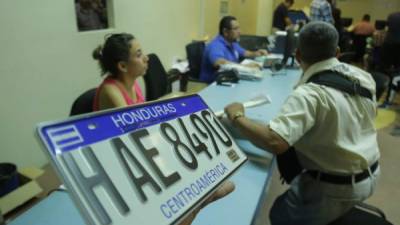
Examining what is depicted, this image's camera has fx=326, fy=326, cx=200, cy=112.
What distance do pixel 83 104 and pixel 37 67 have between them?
79 cm

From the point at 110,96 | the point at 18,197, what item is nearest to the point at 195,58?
the point at 110,96

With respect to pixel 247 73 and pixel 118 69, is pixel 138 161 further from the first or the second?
pixel 247 73

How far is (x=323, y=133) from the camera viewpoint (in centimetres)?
129

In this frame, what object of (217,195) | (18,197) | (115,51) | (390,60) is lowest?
(18,197)

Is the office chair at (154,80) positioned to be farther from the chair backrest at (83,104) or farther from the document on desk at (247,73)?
the chair backrest at (83,104)

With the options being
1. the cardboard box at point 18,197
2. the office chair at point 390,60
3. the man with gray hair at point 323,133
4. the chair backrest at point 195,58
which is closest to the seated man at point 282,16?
the office chair at point 390,60

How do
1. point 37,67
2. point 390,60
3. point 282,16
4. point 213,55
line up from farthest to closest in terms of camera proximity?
1. point 282,16
2. point 390,60
3. point 213,55
4. point 37,67

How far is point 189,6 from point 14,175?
3655mm

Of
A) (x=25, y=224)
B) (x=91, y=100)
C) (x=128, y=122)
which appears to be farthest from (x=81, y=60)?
(x=128, y=122)

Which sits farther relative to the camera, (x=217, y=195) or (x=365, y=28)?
(x=365, y=28)

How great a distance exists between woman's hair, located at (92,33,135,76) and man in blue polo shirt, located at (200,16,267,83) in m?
1.51

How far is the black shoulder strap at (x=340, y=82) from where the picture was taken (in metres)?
1.27

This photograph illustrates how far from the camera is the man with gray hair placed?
1238 millimetres

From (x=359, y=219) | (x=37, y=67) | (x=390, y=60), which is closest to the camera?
(x=359, y=219)
